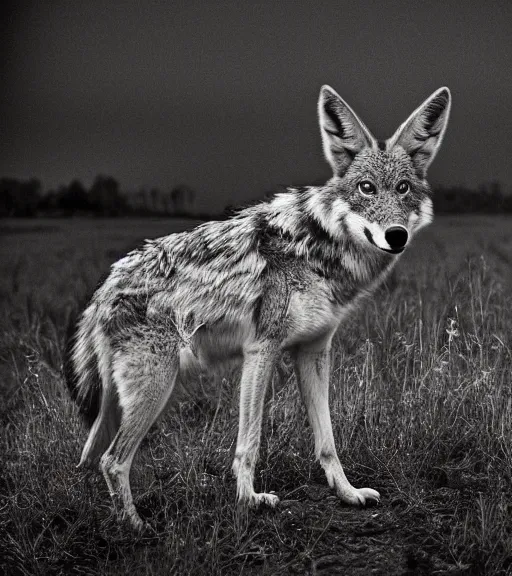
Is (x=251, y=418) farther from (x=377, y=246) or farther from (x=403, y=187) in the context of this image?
(x=403, y=187)

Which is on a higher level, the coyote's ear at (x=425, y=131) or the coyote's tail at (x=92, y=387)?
the coyote's ear at (x=425, y=131)

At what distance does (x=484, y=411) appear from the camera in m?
5.23

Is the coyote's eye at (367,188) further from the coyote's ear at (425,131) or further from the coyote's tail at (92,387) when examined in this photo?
the coyote's tail at (92,387)

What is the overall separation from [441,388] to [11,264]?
28.6ft

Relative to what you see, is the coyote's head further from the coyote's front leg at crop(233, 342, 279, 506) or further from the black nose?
the coyote's front leg at crop(233, 342, 279, 506)

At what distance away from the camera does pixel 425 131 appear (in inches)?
181

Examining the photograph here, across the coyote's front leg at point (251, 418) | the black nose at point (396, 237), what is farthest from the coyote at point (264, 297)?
the black nose at point (396, 237)

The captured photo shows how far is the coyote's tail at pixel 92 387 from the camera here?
481 cm

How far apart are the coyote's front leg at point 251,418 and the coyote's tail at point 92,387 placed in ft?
2.84

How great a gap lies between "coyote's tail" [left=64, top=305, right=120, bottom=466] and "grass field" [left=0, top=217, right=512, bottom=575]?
0.22 meters

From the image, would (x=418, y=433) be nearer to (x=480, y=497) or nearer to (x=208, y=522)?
(x=480, y=497)

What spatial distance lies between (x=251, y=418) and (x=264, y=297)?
2.27 feet

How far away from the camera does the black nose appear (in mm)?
4105

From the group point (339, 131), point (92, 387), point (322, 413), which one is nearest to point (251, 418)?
point (322, 413)
